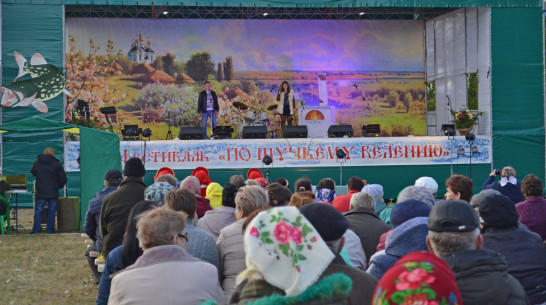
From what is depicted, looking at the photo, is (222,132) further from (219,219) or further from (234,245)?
(234,245)

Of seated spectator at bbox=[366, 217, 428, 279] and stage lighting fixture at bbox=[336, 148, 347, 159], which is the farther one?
stage lighting fixture at bbox=[336, 148, 347, 159]

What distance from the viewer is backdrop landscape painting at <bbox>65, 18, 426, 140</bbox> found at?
21.9m

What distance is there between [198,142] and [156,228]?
48.0ft

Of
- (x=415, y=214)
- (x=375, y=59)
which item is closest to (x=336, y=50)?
(x=375, y=59)

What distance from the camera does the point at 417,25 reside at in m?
23.3

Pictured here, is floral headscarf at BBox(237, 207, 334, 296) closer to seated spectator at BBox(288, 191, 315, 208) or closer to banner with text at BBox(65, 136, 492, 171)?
seated spectator at BBox(288, 191, 315, 208)

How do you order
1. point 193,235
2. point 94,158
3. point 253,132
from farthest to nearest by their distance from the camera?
1. point 253,132
2. point 94,158
3. point 193,235

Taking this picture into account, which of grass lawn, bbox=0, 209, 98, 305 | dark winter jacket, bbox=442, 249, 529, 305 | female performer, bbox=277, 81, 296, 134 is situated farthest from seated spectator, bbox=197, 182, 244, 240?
female performer, bbox=277, 81, 296, 134

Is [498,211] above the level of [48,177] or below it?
above

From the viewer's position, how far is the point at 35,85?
18281 mm

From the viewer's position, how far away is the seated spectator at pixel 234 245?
5082mm

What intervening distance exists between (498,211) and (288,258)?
6.82ft

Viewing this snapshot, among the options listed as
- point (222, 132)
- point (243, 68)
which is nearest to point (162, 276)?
point (222, 132)

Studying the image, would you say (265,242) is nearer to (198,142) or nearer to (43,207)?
(43,207)
